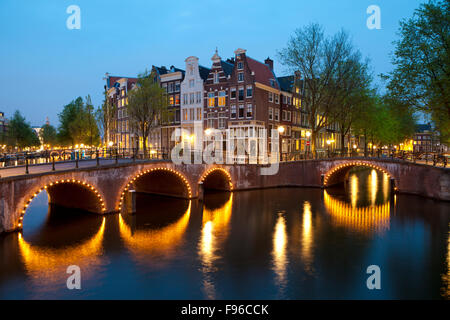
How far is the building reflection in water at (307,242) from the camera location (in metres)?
14.7

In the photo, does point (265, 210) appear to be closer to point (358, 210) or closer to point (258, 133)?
Result: point (358, 210)

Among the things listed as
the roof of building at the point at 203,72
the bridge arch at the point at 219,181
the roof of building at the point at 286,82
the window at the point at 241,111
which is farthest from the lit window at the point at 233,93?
the bridge arch at the point at 219,181

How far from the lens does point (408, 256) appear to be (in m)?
15.7

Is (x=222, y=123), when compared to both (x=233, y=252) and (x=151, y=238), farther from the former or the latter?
(x=233, y=252)

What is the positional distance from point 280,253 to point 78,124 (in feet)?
165

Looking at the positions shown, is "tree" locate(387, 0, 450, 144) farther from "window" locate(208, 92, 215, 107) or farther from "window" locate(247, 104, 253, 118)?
"window" locate(208, 92, 215, 107)

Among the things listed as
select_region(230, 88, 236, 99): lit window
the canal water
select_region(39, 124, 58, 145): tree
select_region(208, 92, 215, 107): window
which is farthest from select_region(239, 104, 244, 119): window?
select_region(39, 124, 58, 145): tree

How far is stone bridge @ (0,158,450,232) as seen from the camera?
1838 cm

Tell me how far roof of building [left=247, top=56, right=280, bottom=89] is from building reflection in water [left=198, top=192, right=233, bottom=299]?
18874 mm

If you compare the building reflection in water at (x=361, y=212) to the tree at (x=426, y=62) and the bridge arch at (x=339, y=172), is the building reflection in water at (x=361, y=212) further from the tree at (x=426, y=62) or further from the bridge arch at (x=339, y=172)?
the tree at (x=426, y=62)

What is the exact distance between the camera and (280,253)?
1625cm

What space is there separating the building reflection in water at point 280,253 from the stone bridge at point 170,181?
35.4ft

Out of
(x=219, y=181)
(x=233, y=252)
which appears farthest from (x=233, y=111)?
(x=233, y=252)
